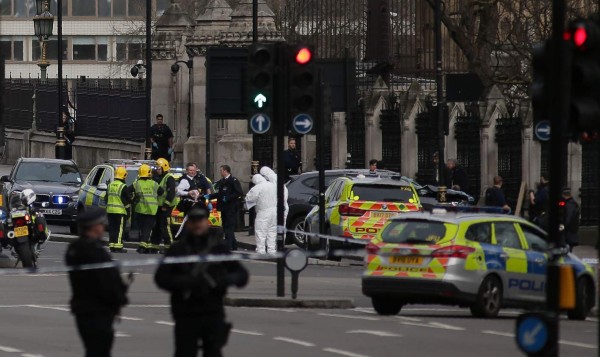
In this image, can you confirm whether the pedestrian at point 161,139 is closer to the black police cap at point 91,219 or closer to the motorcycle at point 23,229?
the motorcycle at point 23,229

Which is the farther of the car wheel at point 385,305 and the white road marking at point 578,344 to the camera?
the car wheel at point 385,305

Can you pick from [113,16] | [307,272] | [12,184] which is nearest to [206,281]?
[307,272]

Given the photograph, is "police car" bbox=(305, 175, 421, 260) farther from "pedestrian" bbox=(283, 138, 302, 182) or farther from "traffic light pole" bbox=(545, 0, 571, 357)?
"traffic light pole" bbox=(545, 0, 571, 357)

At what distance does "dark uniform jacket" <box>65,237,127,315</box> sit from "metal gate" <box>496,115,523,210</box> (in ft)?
89.7

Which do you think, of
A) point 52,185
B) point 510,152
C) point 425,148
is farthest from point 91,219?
point 425,148

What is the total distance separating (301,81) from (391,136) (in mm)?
21773

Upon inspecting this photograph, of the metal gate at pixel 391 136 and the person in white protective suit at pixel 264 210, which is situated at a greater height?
the metal gate at pixel 391 136

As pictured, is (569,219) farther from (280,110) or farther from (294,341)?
(294,341)

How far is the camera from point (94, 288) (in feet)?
43.4

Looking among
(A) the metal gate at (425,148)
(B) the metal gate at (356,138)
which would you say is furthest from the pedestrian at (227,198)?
(B) the metal gate at (356,138)

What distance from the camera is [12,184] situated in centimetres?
3634

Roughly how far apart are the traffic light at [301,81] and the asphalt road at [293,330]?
8.70ft

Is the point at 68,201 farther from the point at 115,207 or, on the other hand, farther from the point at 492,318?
the point at 492,318

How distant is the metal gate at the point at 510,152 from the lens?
40.4m
